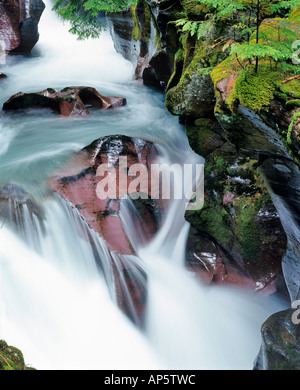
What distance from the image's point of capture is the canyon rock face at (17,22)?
13.6 meters

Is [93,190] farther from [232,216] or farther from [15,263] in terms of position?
[232,216]

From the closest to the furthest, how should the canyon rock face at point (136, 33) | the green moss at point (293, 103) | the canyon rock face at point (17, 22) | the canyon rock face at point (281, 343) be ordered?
1. the green moss at point (293, 103)
2. the canyon rock face at point (281, 343)
3. the canyon rock face at point (136, 33)
4. the canyon rock face at point (17, 22)

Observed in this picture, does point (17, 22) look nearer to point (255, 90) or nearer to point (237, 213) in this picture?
point (237, 213)

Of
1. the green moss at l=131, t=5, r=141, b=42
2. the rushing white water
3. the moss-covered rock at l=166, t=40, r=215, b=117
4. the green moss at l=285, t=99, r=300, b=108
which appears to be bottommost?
the rushing white water

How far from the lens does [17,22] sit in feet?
45.8

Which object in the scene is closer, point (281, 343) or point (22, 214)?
point (281, 343)

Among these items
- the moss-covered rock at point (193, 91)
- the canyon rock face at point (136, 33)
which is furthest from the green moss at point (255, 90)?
the canyon rock face at point (136, 33)

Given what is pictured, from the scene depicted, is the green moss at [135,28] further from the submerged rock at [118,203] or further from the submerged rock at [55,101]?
the submerged rock at [118,203]

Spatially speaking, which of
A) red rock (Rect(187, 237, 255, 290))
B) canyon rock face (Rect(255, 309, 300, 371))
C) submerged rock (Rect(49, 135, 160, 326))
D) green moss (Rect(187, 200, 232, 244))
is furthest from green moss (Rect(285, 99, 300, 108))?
submerged rock (Rect(49, 135, 160, 326))

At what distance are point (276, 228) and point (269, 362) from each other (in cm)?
223

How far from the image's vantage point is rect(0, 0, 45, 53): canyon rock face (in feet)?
44.7

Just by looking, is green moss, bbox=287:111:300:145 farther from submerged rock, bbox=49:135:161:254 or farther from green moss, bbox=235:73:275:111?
submerged rock, bbox=49:135:161:254

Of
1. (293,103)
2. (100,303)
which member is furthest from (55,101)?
(293,103)
